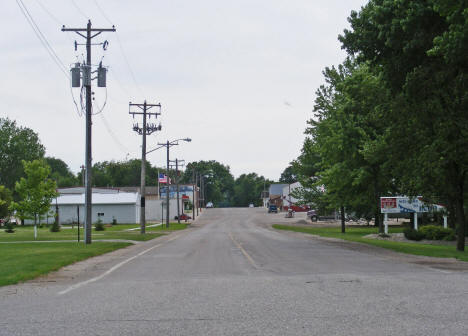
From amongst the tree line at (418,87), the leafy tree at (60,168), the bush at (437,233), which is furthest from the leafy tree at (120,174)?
the tree line at (418,87)

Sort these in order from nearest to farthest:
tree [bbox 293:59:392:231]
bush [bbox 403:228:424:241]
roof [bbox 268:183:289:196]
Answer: tree [bbox 293:59:392:231] → bush [bbox 403:228:424:241] → roof [bbox 268:183:289:196]

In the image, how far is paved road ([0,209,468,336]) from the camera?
7215 millimetres

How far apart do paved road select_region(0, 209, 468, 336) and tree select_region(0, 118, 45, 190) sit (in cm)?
7923

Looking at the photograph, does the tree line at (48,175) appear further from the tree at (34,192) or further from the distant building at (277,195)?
the distant building at (277,195)

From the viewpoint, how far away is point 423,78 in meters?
20.0

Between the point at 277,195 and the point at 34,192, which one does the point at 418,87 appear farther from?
the point at 277,195

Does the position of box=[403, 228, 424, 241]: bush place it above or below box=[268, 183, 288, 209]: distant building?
below

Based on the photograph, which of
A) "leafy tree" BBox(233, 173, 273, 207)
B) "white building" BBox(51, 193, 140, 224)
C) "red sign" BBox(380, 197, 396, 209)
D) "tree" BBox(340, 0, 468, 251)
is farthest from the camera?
"leafy tree" BBox(233, 173, 273, 207)

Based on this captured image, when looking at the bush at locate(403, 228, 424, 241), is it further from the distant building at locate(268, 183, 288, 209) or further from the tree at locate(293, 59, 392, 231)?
the distant building at locate(268, 183, 288, 209)

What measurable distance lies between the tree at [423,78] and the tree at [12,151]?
75.9m

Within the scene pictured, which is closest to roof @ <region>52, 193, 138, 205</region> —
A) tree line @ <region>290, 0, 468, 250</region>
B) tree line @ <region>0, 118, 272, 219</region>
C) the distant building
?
tree line @ <region>0, 118, 272, 219</region>

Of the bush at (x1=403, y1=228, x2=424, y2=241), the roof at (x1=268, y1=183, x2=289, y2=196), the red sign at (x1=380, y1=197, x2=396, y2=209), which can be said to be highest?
the roof at (x1=268, y1=183, x2=289, y2=196)

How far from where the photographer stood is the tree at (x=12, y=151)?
8856 centimetres

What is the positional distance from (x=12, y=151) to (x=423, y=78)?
80447 mm
